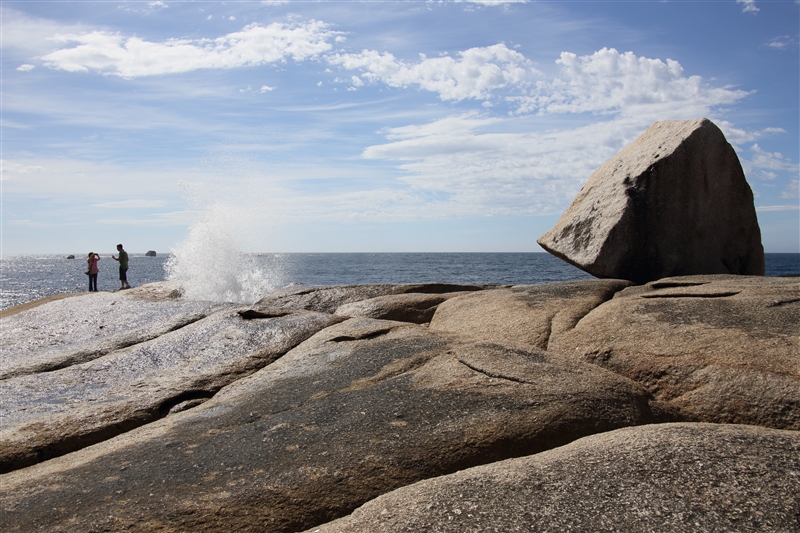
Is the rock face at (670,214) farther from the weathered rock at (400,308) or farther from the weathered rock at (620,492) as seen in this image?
the weathered rock at (620,492)

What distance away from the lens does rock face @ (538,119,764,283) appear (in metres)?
10.4

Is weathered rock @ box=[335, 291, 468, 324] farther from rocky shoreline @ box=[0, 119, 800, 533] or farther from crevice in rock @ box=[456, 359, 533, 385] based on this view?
crevice in rock @ box=[456, 359, 533, 385]

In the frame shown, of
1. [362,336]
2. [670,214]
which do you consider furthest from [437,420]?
[670,214]

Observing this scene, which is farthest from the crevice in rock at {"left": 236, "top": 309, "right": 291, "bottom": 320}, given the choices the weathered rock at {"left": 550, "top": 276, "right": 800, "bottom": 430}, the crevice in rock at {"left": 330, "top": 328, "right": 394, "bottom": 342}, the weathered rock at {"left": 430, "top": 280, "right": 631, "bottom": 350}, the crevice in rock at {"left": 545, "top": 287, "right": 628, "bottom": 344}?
A: the weathered rock at {"left": 550, "top": 276, "right": 800, "bottom": 430}

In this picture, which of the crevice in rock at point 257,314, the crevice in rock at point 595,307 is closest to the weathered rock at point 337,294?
the crevice in rock at point 257,314

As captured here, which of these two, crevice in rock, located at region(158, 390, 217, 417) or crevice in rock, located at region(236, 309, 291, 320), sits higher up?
crevice in rock, located at region(236, 309, 291, 320)

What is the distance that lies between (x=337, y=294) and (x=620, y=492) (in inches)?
304

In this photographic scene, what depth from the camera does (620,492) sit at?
11.3ft

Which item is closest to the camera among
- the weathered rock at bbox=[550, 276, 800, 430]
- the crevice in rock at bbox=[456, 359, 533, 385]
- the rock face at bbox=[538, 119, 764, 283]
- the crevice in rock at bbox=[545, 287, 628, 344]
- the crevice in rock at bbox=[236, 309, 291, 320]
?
the weathered rock at bbox=[550, 276, 800, 430]

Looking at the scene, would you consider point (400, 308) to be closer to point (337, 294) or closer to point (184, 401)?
point (337, 294)

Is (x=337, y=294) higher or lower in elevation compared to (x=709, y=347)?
higher

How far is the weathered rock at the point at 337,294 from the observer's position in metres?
10.6

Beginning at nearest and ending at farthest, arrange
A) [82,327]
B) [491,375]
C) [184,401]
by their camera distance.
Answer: [491,375]
[184,401]
[82,327]

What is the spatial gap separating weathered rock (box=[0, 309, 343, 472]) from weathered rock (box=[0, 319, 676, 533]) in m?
0.42
